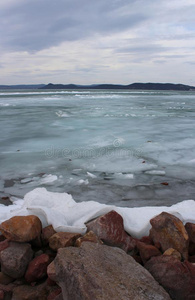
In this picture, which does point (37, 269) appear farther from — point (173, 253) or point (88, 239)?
point (173, 253)

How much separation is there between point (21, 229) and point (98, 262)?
30.3 inches

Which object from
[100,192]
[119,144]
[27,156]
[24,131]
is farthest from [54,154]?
[24,131]

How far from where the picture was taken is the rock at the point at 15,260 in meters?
2.11

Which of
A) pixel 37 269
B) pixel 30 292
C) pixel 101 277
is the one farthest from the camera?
pixel 37 269

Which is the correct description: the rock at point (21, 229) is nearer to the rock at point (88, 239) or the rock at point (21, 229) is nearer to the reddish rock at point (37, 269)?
the reddish rock at point (37, 269)

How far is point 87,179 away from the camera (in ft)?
14.4

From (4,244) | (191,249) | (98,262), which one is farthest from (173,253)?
(4,244)

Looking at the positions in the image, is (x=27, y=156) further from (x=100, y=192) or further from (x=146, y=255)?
(x=146, y=255)

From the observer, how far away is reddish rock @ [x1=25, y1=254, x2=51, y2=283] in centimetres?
211

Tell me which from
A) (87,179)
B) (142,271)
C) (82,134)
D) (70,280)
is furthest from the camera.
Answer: (82,134)

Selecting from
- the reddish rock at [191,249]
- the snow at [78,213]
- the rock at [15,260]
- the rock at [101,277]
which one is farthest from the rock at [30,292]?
the reddish rock at [191,249]

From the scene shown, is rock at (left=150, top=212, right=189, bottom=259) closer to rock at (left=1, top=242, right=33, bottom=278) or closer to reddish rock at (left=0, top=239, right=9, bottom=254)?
rock at (left=1, top=242, right=33, bottom=278)

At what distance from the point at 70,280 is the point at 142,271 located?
1.64 ft

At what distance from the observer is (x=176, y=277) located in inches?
75.2
